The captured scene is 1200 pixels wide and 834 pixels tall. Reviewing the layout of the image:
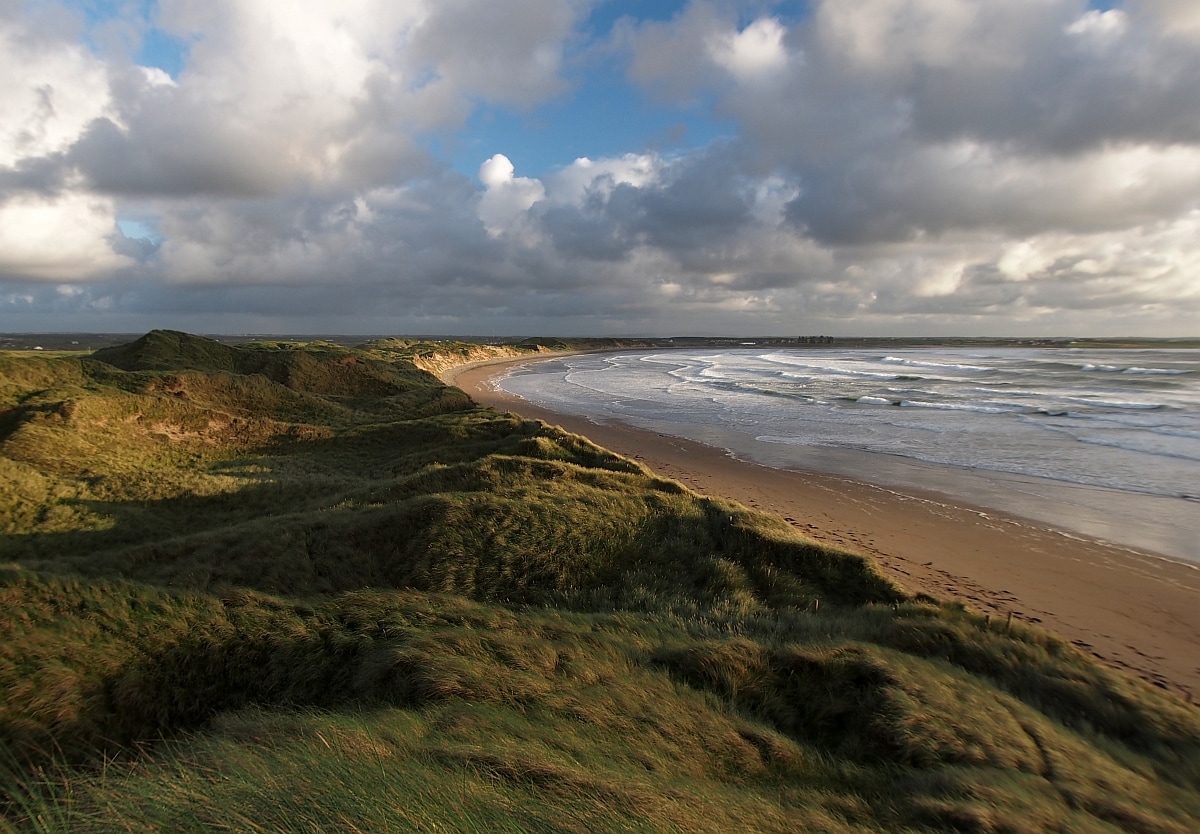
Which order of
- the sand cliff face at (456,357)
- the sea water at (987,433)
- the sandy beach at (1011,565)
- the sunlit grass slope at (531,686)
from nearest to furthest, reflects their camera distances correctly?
the sunlit grass slope at (531,686) < the sandy beach at (1011,565) < the sea water at (987,433) < the sand cliff face at (456,357)

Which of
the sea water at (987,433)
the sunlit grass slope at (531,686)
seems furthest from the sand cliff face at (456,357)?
the sunlit grass slope at (531,686)

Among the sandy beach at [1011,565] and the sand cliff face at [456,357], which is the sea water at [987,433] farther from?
the sand cliff face at [456,357]

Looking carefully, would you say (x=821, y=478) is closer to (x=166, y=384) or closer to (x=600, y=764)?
(x=600, y=764)

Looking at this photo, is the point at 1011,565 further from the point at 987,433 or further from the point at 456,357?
the point at 456,357

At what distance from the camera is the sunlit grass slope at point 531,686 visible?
3.79m

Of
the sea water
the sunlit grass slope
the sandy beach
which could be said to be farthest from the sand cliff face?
the sunlit grass slope

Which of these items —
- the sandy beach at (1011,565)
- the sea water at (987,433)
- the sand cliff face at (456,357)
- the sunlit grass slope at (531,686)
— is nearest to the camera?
the sunlit grass slope at (531,686)

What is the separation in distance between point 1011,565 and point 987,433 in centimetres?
1886

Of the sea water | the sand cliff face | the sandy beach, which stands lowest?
the sandy beach

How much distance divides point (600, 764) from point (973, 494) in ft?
62.1

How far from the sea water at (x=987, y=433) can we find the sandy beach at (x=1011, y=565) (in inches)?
63.3

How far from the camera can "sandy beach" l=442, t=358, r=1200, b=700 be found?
10.1m

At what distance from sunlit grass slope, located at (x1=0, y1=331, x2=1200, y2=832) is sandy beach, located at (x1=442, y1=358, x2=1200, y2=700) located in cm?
304

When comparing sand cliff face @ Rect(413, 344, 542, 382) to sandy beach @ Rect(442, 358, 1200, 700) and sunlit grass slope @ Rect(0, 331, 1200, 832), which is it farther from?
sunlit grass slope @ Rect(0, 331, 1200, 832)
